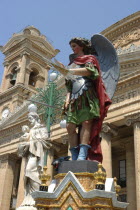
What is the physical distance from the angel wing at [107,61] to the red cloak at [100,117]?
0.22m

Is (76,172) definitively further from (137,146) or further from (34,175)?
(137,146)

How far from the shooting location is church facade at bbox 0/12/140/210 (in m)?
16.0

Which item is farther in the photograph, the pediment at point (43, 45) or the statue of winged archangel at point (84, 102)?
the pediment at point (43, 45)

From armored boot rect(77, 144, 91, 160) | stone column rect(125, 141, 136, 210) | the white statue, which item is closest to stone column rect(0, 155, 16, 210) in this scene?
stone column rect(125, 141, 136, 210)

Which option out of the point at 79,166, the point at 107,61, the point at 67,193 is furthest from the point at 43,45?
the point at 67,193

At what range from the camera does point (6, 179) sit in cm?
2192

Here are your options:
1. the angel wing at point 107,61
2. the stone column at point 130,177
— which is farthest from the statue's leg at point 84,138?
the stone column at point 130,177

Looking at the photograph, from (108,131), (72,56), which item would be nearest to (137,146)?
(108,131)

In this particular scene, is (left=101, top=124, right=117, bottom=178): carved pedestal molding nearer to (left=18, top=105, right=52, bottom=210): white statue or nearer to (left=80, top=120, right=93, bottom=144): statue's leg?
(left=18, top=105, right=52, bottom=210): white statue

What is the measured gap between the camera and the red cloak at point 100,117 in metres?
3.37

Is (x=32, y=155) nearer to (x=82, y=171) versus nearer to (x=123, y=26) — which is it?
(x=82, y=171)

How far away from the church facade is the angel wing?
0.75m

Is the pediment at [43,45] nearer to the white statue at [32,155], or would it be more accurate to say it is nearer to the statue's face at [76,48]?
the white statue at [32,155]

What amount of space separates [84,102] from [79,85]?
21 centimetres
